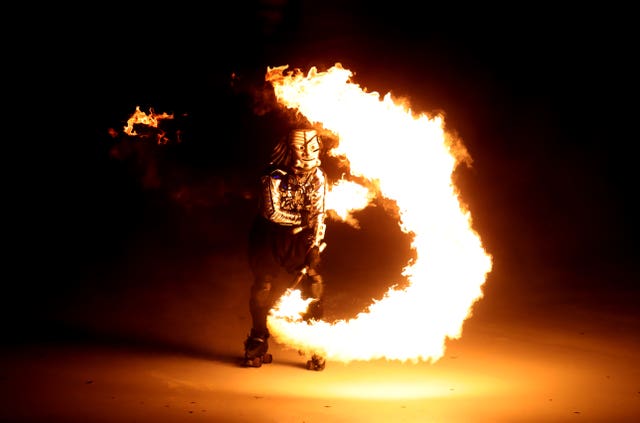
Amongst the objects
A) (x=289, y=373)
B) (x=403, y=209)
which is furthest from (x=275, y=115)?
(x=289, y=373)

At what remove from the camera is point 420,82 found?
18219 mm

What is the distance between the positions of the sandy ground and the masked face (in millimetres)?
2105

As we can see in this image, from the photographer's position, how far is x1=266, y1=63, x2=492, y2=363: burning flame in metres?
9.09

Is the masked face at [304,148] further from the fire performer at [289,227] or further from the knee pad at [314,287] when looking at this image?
the knee pad at [314,287]

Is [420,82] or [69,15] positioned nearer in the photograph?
[69,15]

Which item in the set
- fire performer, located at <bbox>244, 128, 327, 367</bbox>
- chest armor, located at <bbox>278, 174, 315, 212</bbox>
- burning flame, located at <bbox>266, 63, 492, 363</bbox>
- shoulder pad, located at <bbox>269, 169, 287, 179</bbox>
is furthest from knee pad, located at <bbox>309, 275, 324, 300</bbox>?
shoulder pad, located at <bbox>269, 169, 287, 179</bbox>

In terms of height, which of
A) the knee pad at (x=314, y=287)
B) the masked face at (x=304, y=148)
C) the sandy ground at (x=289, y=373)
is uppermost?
the masked face at (x=304, y=148)

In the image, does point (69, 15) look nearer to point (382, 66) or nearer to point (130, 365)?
point (382, 66)

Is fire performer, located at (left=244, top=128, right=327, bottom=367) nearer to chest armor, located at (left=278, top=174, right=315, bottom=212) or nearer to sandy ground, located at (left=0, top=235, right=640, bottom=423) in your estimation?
chest armor, located at (left=278, top=174, right=315, bottom=212)

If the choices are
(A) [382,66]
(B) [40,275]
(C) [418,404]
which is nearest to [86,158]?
(B) [40,275]

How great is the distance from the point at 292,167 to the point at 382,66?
9437 millimetres

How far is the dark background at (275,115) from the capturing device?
17.0m

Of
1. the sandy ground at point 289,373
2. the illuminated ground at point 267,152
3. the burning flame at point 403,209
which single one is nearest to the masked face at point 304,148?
the burning flame at point 403,209

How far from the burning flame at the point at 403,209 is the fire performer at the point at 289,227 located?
24 centimetres
